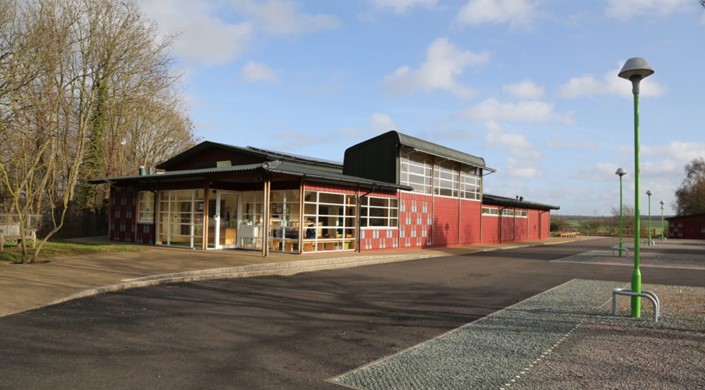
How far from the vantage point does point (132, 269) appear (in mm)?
11977

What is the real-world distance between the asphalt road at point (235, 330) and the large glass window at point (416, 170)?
11.8 metres

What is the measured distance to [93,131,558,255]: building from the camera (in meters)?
17.7

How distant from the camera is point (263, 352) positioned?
5574mm

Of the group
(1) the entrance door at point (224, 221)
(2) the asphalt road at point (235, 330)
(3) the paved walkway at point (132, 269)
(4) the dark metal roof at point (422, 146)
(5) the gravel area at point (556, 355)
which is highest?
(4) the dark metal roof at point (422, 146)

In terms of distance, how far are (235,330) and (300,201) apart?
33.7 feet

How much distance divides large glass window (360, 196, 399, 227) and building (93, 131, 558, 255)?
45mm

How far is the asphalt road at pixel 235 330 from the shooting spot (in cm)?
471

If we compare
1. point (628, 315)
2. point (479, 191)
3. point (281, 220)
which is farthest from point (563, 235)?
point (628, 315)

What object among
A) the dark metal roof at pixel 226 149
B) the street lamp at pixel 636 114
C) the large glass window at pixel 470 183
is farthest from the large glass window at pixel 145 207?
the street lamp at pixel 636 114

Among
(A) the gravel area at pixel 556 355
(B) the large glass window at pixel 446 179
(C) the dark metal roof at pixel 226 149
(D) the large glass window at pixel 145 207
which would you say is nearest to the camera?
(A) the gravel area at pixel 556 355

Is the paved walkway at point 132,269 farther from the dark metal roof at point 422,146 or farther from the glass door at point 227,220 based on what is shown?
the dark metal roof at point 422,146

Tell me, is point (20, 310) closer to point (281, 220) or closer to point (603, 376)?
point (603, 376)

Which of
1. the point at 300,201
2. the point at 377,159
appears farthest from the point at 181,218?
the point at 377,159

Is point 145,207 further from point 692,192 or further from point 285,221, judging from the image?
point 692,192
